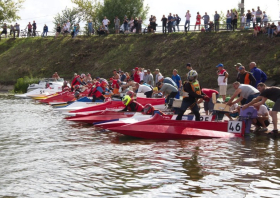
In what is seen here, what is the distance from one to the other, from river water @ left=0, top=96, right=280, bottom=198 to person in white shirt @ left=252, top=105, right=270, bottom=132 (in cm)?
57

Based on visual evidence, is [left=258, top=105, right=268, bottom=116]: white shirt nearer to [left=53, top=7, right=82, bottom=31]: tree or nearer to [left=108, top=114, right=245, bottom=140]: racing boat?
[left=108, top=114, right=245, bottom=140]: racing boat

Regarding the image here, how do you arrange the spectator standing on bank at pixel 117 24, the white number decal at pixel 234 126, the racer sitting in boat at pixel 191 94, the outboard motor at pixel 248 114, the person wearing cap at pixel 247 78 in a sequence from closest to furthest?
the outboard motor at pixel 248 114 < the racer sitting in boat at pixel 191 94 < the white number decal at pixel 234 126 < the person wearing cap at pixel 247 78 < the spectator standing on bank at pixel 117 24

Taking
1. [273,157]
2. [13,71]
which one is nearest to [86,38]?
[13,71]

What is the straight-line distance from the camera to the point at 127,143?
41.6ft

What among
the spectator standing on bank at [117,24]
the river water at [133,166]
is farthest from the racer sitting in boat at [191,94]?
the spectator standing on bank at [117,24]

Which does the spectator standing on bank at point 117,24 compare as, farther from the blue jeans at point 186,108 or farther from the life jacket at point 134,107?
the blue jeans at point 186,108

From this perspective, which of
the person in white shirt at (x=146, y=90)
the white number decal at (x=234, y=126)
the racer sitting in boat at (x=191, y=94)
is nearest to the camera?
the racer sitting in boat at (x=191, y=94)

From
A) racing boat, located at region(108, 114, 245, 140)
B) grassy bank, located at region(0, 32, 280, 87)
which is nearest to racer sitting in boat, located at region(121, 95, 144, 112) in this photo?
racing boat, located at region(108, 114, 245, 140)

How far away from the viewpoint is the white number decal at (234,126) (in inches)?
515

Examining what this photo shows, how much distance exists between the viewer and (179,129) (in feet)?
42.8

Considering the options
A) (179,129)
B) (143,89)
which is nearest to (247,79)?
(179,129)

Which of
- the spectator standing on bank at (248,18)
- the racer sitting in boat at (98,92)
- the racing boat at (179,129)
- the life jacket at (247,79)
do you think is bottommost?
the racing boat at (179,129)

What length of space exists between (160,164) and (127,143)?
2741 millimetres

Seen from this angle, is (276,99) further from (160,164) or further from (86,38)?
(86,38)
